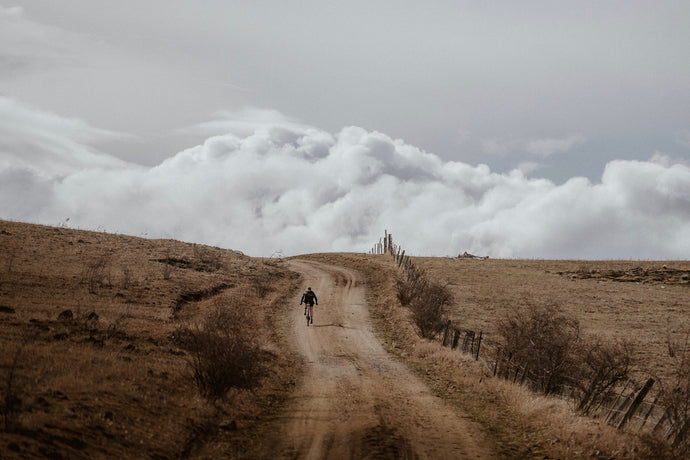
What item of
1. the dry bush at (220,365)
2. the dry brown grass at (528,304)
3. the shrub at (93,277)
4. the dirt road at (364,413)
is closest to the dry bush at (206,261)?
the shrub at (93,277)

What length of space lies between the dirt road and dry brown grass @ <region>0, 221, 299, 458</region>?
1100 millimetres

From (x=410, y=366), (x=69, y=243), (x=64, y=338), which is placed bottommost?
(x=410, y=366)

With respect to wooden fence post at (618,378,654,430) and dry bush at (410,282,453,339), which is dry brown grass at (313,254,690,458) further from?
dry bush at (410,282,453,339)

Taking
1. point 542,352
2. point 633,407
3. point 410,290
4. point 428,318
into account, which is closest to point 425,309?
point 428,318

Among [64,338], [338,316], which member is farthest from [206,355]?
[338,316]

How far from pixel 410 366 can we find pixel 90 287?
1820 centimetres

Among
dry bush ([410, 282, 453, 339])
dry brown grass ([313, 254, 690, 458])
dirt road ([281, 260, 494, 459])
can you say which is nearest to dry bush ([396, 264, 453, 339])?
dry bush ([410, 282, 453, 339])

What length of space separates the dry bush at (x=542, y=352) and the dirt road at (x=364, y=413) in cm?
461

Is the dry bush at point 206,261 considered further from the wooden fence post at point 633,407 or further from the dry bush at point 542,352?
the wooden fence post at point 633,407

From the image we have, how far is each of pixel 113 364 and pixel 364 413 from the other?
23.7ft

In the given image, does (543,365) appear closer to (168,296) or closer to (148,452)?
(148,452)

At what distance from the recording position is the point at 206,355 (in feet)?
46.6

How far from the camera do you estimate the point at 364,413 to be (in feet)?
47.2

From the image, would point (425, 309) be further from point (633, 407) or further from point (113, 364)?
point (113, 364)
